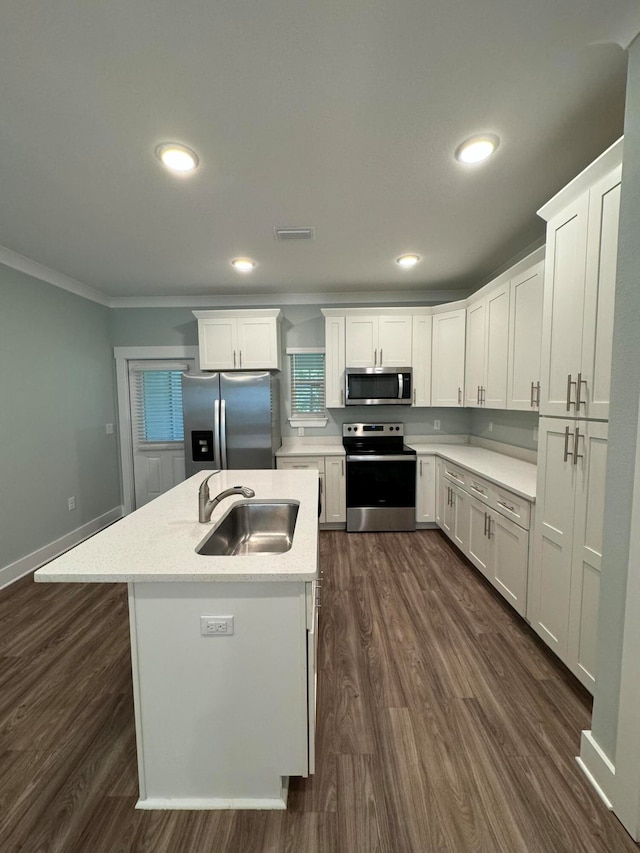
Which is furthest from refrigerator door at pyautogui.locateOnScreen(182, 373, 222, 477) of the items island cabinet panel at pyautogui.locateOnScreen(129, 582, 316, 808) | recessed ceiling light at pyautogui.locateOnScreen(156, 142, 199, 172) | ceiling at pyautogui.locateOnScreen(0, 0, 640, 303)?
island cabinet panel at pyautogui.locateOnScreen(129, 582, 316, 808)

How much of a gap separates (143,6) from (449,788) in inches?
112

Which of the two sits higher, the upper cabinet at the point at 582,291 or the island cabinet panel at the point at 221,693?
the upper cabinet at the point at 582,291

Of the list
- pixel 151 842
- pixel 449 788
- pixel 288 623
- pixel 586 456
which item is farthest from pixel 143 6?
pixel 449 788

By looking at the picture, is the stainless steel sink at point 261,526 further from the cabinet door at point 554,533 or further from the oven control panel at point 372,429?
the oven control panel at point 372,429

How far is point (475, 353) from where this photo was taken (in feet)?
10.9

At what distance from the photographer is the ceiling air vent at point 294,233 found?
7.98ft

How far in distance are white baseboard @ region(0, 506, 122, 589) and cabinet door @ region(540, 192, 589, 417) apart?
13.4ft

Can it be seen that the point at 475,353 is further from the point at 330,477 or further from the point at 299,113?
the point at 299,113

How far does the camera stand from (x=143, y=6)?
104cm

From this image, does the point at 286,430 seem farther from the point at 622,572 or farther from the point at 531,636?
the point at 622,572

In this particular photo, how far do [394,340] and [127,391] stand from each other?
332 cm

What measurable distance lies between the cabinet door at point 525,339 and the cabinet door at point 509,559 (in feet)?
2.81

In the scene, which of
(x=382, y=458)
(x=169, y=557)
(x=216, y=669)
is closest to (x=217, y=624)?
(x=216, y=669)

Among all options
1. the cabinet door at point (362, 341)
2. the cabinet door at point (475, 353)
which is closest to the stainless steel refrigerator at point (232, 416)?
the cabinet door at point (362, 341)
